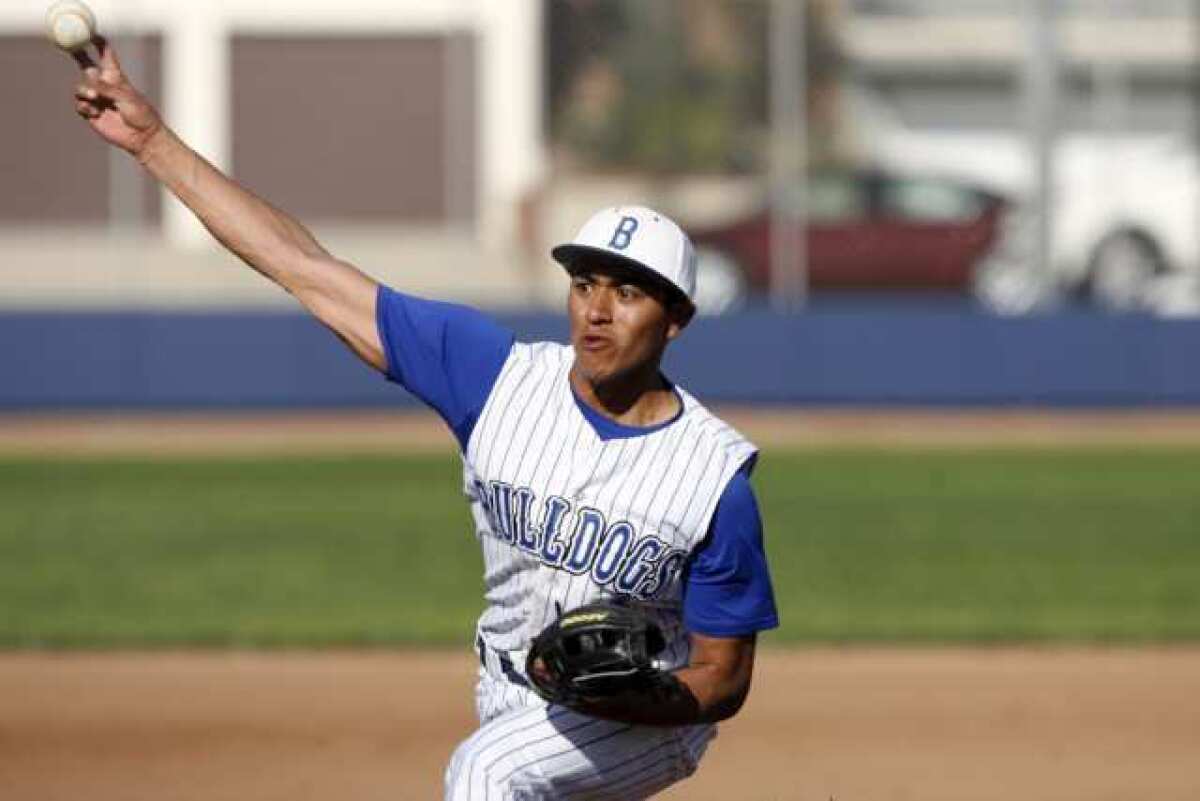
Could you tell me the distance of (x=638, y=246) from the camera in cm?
444

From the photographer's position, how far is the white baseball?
14.2 ft

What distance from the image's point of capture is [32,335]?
21000mm

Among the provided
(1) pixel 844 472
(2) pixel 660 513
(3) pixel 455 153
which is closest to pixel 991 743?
(2) pixel 660 513

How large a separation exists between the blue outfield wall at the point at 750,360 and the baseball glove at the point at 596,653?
54.4ft

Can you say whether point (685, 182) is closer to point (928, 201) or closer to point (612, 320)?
point (928, 201)

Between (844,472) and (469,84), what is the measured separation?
7237 millimetres

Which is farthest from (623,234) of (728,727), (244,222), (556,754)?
(728,727)

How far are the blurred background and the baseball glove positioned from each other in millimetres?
17016

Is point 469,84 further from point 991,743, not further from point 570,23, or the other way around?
point 991,743

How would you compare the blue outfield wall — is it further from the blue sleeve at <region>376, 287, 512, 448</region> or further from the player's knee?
the player's knee

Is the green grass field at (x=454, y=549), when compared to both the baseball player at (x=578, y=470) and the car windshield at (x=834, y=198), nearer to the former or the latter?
the car windshield at (x=834, y=198)

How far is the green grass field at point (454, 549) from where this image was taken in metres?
11.5

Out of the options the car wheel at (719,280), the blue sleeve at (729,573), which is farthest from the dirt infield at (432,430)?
the blue sleeve at (729,573)

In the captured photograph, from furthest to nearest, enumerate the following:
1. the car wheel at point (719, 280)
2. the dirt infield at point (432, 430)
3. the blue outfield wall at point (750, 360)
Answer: the car wheel at point (719, 280), the blue outfield wall at point (750, 360), the dirt infield at point (432, 430)
